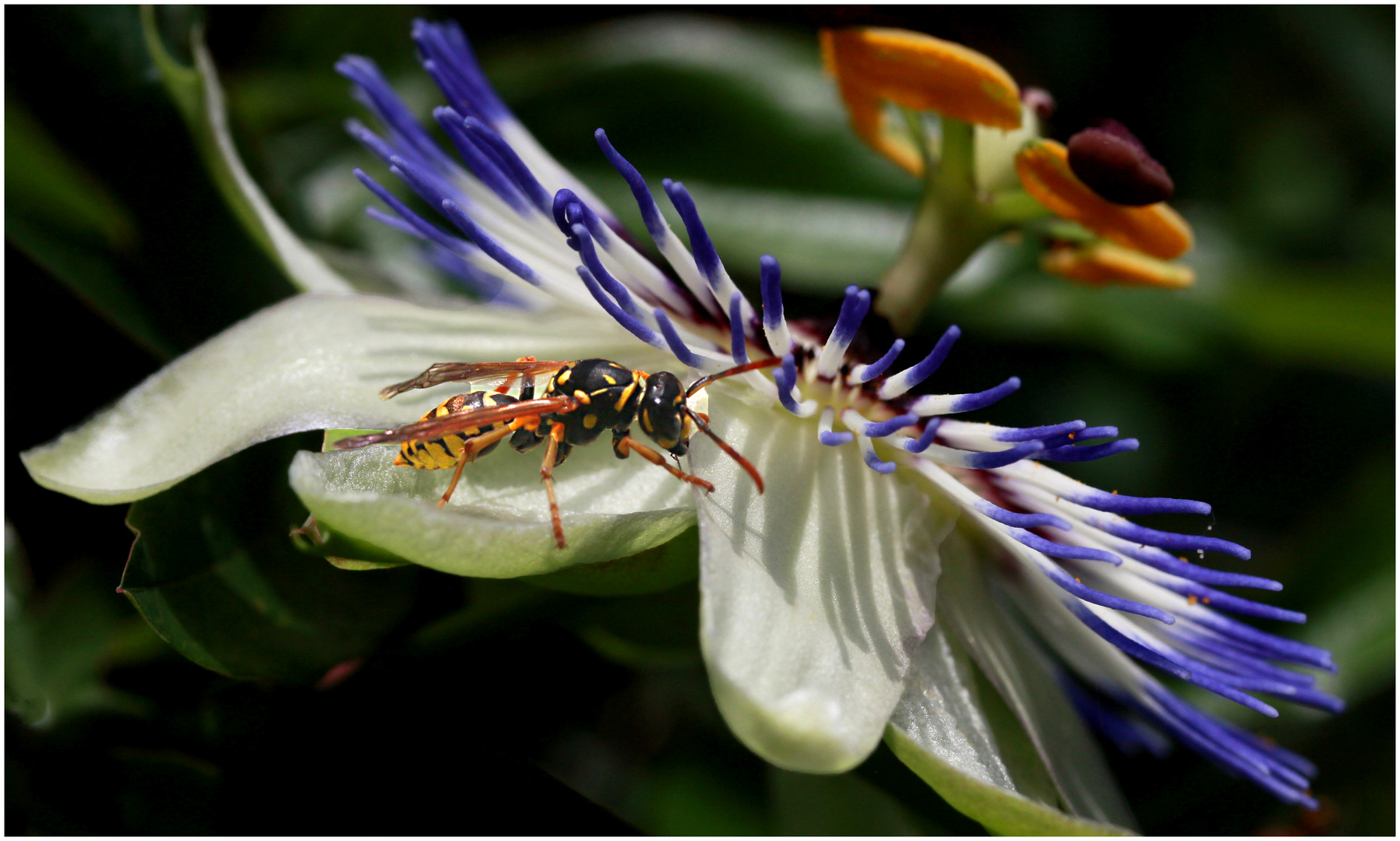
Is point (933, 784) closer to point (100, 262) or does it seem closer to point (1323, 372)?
point (100, 262)

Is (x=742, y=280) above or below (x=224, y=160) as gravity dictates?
below

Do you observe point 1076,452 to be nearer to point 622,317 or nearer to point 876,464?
point 876,464

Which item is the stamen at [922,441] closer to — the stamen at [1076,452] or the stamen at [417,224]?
the stamen at [1076,452]

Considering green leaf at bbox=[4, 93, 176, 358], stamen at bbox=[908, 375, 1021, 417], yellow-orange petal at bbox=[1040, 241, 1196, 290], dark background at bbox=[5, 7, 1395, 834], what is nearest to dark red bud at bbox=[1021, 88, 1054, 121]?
dark background at bbox=[5, 7, 1395, 834]

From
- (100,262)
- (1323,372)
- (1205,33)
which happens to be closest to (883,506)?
(100,262)

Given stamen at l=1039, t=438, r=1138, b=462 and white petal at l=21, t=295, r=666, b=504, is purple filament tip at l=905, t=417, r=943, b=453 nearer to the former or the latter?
stamen at l=1039, t=438, r=1138, b=462

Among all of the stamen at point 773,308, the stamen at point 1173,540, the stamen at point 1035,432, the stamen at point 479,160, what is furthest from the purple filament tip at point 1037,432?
the stamen at point 479,160

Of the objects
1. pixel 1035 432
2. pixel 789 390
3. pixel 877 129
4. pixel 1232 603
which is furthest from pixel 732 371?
pixel 877 129
